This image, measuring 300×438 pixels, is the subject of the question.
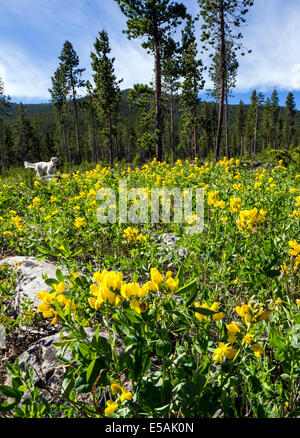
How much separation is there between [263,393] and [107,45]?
30228mm

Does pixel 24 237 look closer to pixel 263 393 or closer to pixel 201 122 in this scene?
pixel 263 393

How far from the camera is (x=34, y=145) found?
54.2 m

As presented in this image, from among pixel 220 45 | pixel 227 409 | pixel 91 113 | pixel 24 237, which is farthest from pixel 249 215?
pixel 91 113

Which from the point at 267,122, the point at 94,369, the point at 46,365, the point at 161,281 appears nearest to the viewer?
the point at 94,369

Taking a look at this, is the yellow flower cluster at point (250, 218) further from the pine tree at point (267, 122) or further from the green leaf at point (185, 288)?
the pine tree at point (267, 122)

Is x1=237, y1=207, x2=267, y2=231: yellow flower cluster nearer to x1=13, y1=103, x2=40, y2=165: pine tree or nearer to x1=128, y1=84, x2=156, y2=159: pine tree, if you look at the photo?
→ x1=128, y1=84, x2=156, y2=159: pine tree

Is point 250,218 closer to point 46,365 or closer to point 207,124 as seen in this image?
point 46,365

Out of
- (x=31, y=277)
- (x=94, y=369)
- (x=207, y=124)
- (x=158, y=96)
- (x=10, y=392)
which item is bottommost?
(x=31, y=277)

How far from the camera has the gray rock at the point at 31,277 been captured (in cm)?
244

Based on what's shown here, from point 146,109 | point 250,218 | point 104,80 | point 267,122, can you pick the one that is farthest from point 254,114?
point 250,218

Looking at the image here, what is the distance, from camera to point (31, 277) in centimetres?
270

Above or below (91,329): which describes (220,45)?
above

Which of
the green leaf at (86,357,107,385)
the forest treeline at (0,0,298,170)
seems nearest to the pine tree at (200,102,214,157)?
the forest treeline at (0,0,298,170)

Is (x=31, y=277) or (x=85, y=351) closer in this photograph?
(x=85, y=351)
